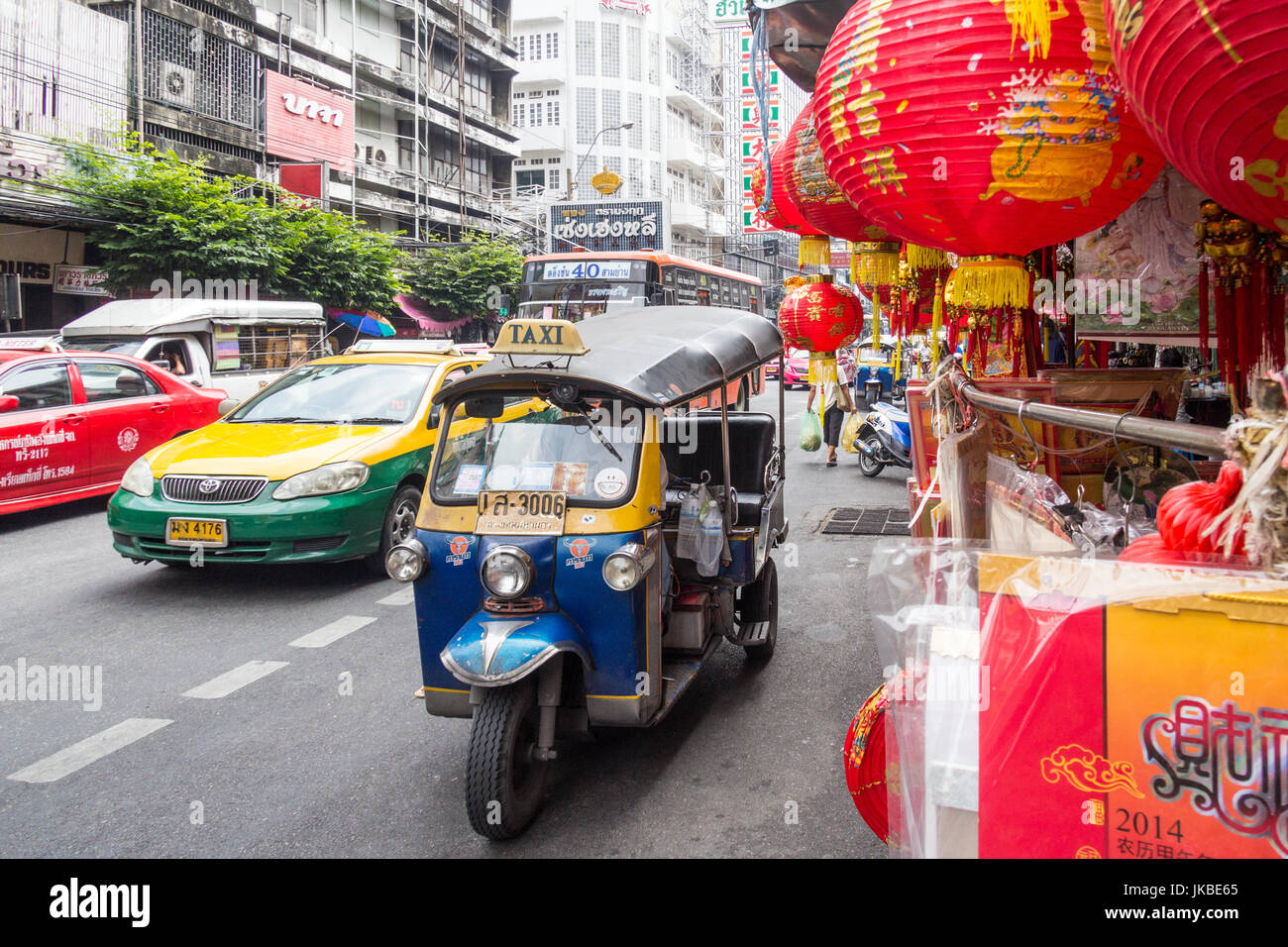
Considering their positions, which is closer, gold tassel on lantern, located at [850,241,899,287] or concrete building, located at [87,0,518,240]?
gold tassel on lantern, located at [850,241,899,287]

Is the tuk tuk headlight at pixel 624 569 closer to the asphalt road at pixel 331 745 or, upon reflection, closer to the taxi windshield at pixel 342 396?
the asphalt road at pixel 331 745

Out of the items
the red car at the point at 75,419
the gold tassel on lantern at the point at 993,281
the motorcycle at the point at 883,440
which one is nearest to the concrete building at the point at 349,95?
the red car at the point at 75,419

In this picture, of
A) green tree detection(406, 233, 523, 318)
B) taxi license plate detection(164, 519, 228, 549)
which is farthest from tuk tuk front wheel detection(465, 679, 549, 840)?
green tree detection(406, 233, 523, 318)

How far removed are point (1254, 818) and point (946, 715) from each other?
16.0 inches

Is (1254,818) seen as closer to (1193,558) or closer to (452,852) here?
(1193,558)

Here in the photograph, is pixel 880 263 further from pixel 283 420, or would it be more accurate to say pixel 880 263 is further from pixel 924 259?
pixel 283 420

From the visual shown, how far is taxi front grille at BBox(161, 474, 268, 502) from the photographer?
20.4 ft

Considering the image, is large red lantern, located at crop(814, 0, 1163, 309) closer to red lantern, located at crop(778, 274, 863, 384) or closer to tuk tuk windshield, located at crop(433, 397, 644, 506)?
tuk tuk windshield, located at crop(433, 397, 644, 506)

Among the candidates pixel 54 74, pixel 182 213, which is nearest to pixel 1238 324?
pixel 182 213

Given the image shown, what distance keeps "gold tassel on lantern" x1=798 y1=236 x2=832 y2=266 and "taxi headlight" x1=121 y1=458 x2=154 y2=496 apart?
4.57 m

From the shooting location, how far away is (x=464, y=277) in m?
26.9

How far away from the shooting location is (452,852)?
10.7ft

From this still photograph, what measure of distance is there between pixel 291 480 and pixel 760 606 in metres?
3.28

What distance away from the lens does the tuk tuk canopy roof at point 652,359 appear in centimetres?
369
